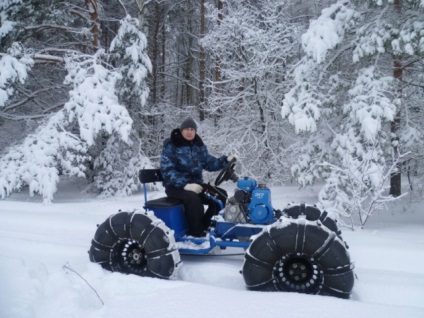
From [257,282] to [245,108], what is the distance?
9178 mm

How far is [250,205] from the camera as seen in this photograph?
457 cm

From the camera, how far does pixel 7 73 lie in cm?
966

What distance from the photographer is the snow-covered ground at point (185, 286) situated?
3.01m

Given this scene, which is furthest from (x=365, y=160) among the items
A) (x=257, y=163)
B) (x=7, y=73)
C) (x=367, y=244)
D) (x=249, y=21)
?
(x=7, y=73)

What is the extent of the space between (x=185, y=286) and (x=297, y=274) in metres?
1.14

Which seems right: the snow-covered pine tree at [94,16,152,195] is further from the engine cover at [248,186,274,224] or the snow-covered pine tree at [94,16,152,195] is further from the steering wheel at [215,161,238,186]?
the engine cover at [248,186,274,224]

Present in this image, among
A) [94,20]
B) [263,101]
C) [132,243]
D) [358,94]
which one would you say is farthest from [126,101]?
[132,243]

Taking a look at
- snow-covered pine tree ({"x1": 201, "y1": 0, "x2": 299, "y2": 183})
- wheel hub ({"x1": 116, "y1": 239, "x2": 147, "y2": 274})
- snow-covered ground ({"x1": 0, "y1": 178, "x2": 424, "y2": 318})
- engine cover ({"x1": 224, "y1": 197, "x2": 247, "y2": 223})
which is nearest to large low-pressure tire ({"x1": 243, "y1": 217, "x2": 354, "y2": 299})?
snow-covered ground ({"x1": 0, "y1": 178, "x2": 424, "y2": 318})

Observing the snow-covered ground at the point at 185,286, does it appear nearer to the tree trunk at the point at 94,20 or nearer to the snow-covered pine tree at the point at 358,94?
the snow-covered pine tree at the point at 358,94

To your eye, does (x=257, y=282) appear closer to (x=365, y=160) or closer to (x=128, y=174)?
(x=365, y=160)

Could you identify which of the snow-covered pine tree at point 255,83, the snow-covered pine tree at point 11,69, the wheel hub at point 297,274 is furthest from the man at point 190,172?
the snow-covered pine tree at point 11,69

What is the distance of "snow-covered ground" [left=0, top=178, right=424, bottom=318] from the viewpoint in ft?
9.87

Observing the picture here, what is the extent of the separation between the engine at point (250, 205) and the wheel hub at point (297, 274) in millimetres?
831

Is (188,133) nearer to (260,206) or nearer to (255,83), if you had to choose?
(260,206)
